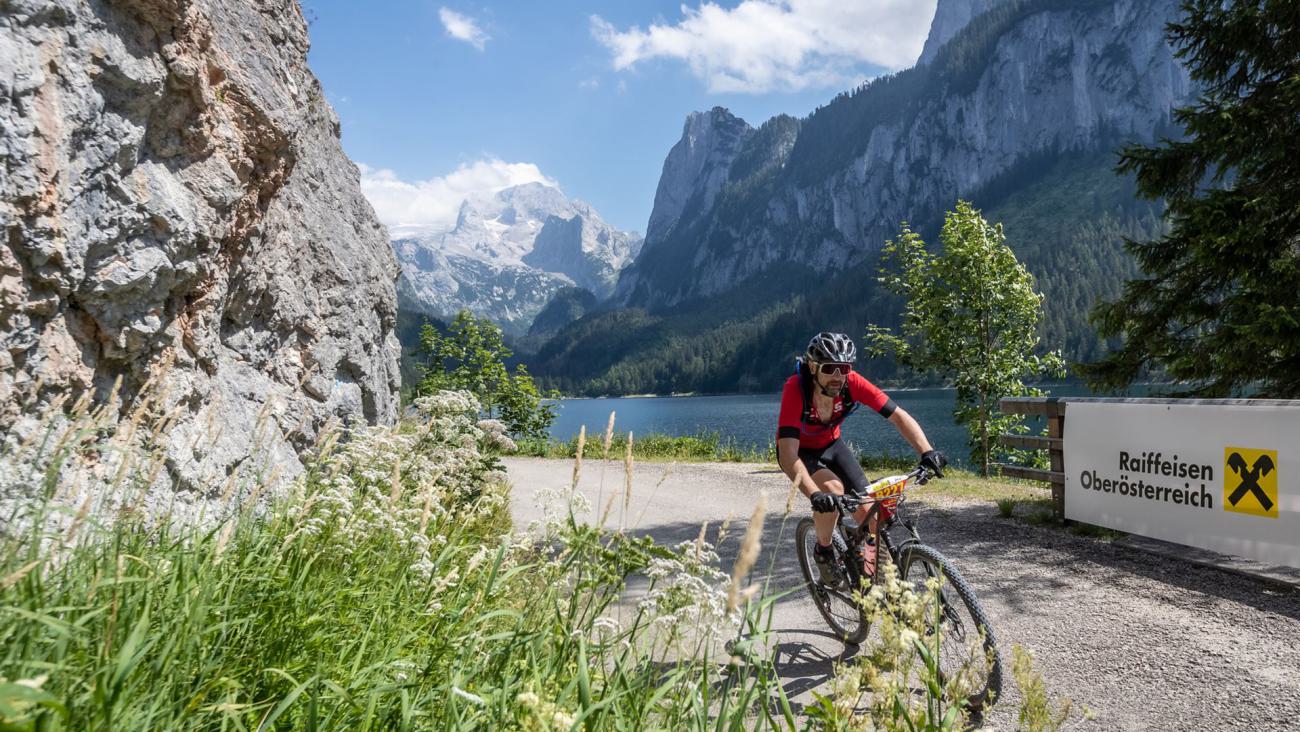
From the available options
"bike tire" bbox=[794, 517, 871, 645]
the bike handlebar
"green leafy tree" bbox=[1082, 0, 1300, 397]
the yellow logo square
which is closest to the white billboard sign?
the yellow logo square

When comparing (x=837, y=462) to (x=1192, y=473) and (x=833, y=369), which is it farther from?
(x=1192, y=473)

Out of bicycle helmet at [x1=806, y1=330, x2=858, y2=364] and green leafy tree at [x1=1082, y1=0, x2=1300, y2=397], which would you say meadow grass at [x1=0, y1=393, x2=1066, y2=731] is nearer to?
bicycle helmet at [x1=806, y1=330, x2=858, y2=364]

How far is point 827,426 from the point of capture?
215 inches

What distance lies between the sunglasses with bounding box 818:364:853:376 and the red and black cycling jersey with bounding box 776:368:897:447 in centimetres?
20

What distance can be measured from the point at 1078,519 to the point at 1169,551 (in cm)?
126

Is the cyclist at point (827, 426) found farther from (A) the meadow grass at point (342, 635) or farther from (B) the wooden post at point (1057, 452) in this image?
(B) the wooden post at point (1057, 452)

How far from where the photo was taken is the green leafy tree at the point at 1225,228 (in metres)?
8.02

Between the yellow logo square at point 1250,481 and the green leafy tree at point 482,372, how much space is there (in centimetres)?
1711

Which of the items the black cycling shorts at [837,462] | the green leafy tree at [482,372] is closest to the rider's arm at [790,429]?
the black cycling shorts at [837,462]

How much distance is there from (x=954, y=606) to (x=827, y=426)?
172 centimetres

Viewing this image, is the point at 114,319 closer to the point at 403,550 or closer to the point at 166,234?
the point at 166,234

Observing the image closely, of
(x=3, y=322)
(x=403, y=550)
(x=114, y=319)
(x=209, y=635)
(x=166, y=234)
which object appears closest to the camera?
(x=209, y=635)

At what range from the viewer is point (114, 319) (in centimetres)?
379

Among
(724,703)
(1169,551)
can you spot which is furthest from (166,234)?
(1169,551)
